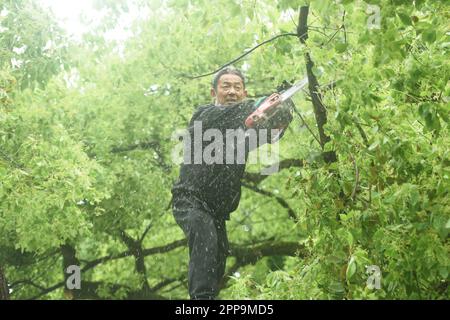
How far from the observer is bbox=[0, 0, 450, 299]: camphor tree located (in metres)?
5.72

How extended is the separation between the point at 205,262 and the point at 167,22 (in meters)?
10.1

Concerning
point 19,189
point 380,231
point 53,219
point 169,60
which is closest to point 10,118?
point 19,189

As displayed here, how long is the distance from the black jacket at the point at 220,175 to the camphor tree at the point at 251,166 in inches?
18.9

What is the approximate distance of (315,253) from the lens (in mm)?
6539

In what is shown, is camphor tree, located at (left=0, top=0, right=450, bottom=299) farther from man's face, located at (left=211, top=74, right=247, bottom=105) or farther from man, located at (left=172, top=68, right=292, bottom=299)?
man's face, located at (left=211, top=74, right=247, bottom=105)

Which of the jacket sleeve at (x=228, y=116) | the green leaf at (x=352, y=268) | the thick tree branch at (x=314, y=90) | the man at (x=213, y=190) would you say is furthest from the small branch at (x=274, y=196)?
the green leaf at (x=352, y=268)

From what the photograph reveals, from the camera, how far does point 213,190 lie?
6961 mm

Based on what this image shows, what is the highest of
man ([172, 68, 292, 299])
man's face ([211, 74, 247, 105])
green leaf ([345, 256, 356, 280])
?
man's face ([211, 74, 247, 105])

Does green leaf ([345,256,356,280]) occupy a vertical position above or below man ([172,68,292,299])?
below

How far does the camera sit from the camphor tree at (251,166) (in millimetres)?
5723

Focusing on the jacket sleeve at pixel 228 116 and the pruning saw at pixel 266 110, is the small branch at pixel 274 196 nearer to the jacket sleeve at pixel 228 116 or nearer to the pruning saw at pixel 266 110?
the jacket sleeve at pixel 228 116

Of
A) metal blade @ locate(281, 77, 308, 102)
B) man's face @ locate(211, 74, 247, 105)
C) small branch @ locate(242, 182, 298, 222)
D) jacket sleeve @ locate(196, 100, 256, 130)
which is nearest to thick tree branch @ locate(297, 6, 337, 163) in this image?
metal blade @ locate(281, 77, 308, 102)

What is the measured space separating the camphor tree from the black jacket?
18.9 inches

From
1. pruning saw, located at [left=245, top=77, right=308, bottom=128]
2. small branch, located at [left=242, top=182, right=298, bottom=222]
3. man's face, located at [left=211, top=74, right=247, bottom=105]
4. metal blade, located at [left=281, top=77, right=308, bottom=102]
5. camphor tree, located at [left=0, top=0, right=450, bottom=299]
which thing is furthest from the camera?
small branch, located at [left=242, top=182, right=298, bottom=222]
